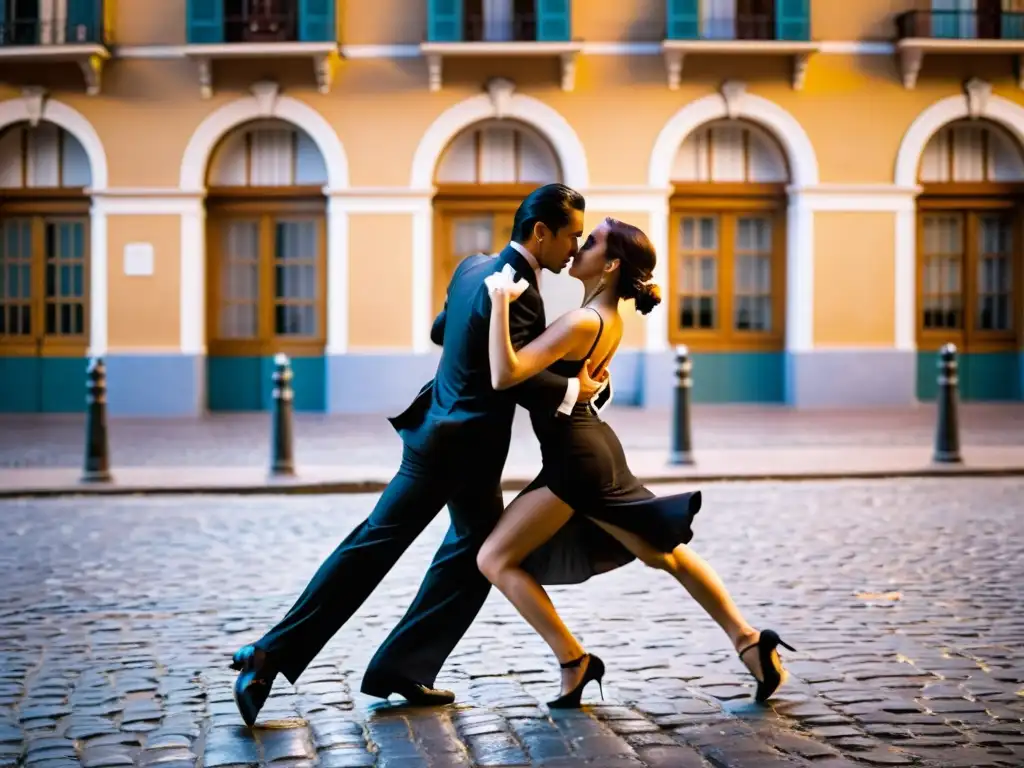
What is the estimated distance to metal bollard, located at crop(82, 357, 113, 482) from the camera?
39.7ft

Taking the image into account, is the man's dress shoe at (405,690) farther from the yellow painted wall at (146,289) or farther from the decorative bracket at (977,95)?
the decorative bracket at (977,95)

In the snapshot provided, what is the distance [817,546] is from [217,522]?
155 inches

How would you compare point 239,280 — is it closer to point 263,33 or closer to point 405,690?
point 263,33

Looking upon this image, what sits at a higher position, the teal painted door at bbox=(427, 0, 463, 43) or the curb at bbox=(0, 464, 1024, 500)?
the teal painted door at bbox=(427, 0, 463, 43)

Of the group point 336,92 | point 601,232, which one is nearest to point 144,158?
point 336,92

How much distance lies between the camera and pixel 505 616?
6750mm

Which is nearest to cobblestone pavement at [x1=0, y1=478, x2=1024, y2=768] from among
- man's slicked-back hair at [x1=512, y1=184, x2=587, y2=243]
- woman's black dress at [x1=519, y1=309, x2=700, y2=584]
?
woman's black dress at [x1=519, y1=309, x2=700, y2=584]

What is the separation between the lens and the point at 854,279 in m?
21.2

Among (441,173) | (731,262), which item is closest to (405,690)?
(441,173)

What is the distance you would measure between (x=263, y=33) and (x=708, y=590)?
17.0m

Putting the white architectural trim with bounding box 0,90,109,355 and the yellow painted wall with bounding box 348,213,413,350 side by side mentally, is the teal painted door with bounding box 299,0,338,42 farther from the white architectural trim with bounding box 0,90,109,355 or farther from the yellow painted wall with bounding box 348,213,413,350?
the white architectural trim with bounding box 0,90,109,355

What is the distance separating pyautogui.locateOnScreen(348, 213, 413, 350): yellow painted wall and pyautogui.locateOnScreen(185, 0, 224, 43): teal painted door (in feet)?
10.0

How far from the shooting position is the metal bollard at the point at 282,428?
12258 millimetres

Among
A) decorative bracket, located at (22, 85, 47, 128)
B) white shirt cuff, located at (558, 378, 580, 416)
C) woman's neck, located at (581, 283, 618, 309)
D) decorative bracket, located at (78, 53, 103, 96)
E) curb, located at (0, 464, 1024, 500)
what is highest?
decorative bracket, located at (78, 53, 103, 96)
